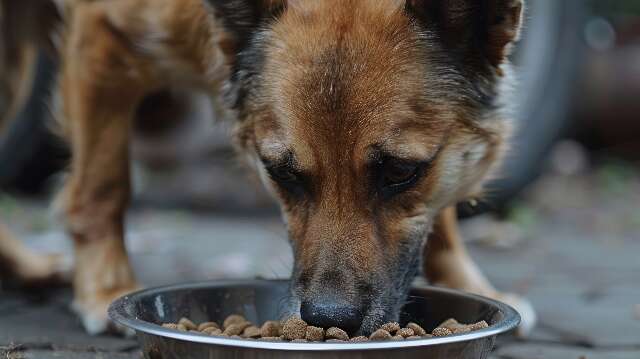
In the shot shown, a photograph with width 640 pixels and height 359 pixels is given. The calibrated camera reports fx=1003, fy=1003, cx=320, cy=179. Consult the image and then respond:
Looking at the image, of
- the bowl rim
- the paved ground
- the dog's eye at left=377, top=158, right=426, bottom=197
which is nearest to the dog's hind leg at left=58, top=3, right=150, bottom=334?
the paved ground

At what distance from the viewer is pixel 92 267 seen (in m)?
3.47

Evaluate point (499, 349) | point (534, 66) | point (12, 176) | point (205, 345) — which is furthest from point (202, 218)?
point (205, 345)

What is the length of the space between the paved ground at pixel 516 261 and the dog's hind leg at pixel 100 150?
209 mm

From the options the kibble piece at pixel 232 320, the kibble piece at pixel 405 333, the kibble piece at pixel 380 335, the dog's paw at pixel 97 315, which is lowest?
the dog's paw at pixel 97 315

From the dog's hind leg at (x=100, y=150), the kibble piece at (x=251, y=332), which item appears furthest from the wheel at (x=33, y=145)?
the kibble piece at (x=251, y=332)

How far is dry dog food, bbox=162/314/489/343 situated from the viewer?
2.30 m

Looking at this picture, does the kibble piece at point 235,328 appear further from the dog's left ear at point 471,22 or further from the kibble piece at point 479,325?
the dog's left ear at point 471,22

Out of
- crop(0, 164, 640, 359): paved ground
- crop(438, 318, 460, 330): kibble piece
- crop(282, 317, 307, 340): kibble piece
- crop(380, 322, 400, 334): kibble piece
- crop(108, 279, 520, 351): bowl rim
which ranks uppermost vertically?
crop(108, 279, 520, 351): bowl rim

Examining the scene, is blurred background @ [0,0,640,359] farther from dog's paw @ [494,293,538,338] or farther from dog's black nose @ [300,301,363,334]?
dog's black nose @ [300,301,363,334]

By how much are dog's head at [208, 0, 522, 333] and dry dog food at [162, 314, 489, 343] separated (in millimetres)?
59

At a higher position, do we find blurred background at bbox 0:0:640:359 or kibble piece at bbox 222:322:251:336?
kibble piece at bbox 222:322:251:336

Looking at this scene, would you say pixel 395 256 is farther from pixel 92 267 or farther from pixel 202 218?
pixel 202 218

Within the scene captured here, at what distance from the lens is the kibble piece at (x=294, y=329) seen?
2344 millimetres

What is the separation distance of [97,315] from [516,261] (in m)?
2.27
